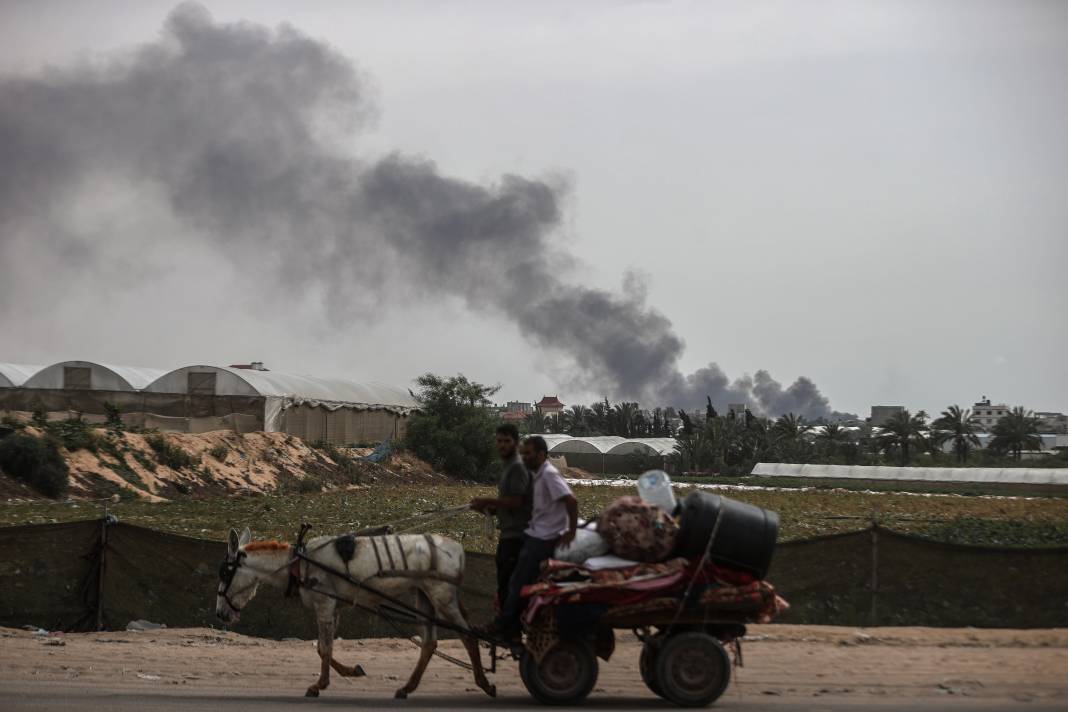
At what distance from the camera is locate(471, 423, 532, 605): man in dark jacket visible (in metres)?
10.6

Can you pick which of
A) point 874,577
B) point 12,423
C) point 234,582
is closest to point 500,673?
point 234,582

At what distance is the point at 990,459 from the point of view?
3979 inches

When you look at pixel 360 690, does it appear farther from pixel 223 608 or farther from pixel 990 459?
pixel 990 459

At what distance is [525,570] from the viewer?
34.1 feet

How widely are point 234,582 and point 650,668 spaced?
4201 millimetres

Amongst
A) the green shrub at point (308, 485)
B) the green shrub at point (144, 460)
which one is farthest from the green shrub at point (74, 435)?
the green shrub at point (308, 485)

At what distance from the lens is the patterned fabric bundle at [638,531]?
401 inches

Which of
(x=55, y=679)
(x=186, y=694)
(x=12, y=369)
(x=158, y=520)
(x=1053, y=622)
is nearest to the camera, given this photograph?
(x=186, y=694)

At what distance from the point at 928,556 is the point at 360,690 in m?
8.10

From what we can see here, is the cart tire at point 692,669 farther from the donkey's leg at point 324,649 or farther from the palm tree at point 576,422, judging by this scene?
the palm tree at point 576,422

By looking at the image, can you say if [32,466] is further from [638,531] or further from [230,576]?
[638,531]

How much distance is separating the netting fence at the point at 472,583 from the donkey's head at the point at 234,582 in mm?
3706

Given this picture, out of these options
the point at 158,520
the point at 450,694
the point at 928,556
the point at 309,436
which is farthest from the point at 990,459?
the point at 450,694

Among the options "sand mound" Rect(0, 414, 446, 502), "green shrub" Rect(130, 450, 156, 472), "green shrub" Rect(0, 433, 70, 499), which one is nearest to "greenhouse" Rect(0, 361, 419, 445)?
"sand mound" Rect(0, 414, 446, 502)
